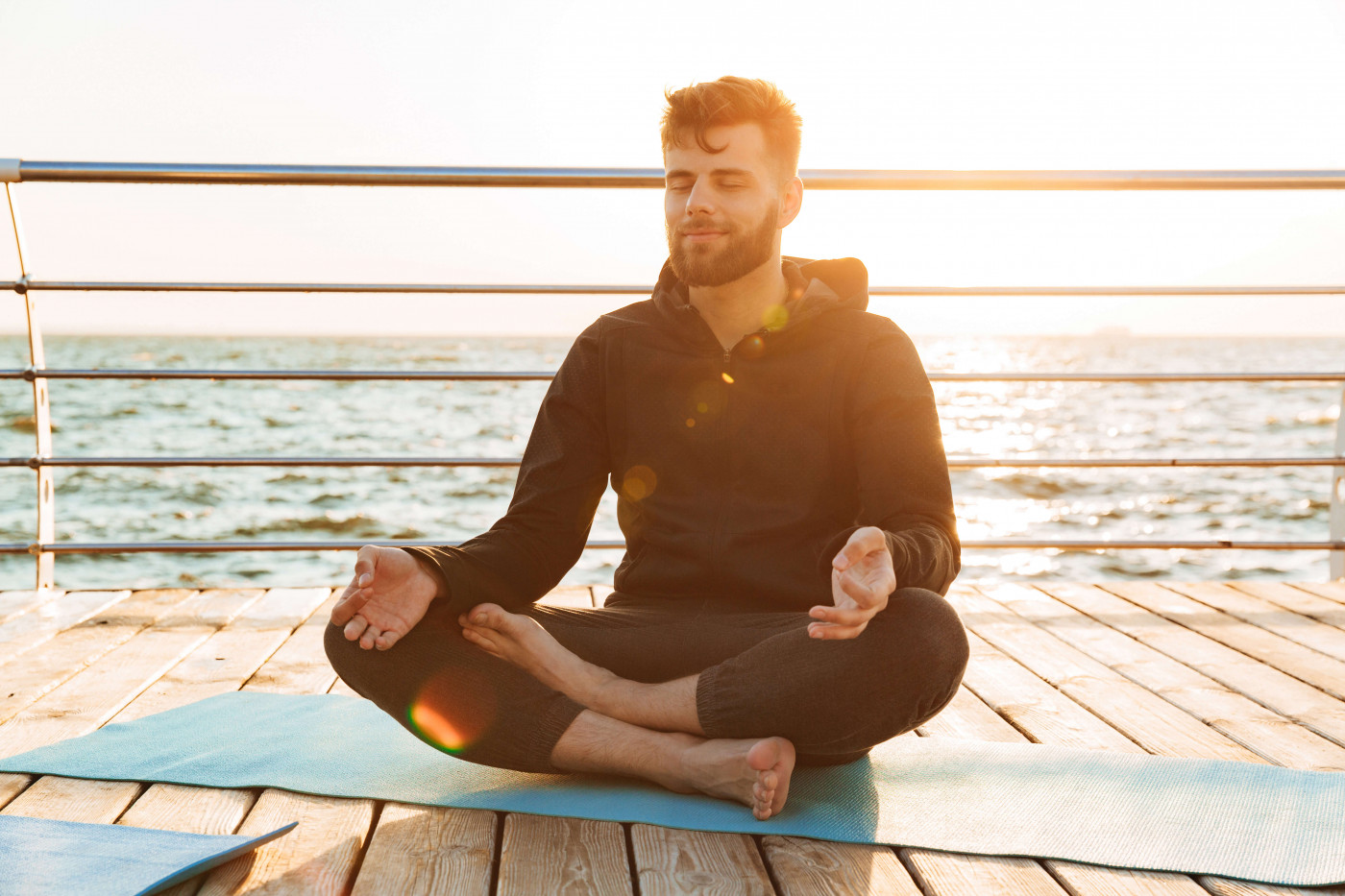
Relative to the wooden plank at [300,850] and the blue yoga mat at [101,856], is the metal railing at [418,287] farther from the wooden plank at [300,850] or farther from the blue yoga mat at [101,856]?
the blue yoga mat at [101,856]

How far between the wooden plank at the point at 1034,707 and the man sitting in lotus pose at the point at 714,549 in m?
0.39

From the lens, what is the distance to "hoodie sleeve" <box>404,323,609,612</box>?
4.99 feet

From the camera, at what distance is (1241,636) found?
221 centimetres

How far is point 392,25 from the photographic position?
843 centimetres

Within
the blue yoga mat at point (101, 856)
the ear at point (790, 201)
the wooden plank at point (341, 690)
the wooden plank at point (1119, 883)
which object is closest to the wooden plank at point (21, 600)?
the wooden plank at point (341, 690)

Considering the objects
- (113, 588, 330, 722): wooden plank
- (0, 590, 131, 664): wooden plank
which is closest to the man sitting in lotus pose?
(113, 588, 330, 722): wooden plank

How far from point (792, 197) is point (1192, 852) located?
113 centimetres

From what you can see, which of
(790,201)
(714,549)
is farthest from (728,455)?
(790,201)

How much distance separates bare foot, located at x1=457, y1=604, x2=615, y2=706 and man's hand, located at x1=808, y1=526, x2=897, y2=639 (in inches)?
15.8

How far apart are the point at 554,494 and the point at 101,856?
0.78m

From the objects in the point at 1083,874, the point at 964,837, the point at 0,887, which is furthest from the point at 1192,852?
the point at 0,887

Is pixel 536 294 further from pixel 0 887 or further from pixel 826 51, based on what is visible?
pixel 0 887

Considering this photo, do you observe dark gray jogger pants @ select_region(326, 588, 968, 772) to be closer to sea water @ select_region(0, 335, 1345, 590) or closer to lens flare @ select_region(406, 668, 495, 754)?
lens flare @ select_region(406, 668, 495, 754)

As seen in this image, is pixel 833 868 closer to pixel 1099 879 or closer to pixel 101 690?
pixel 1099 879
